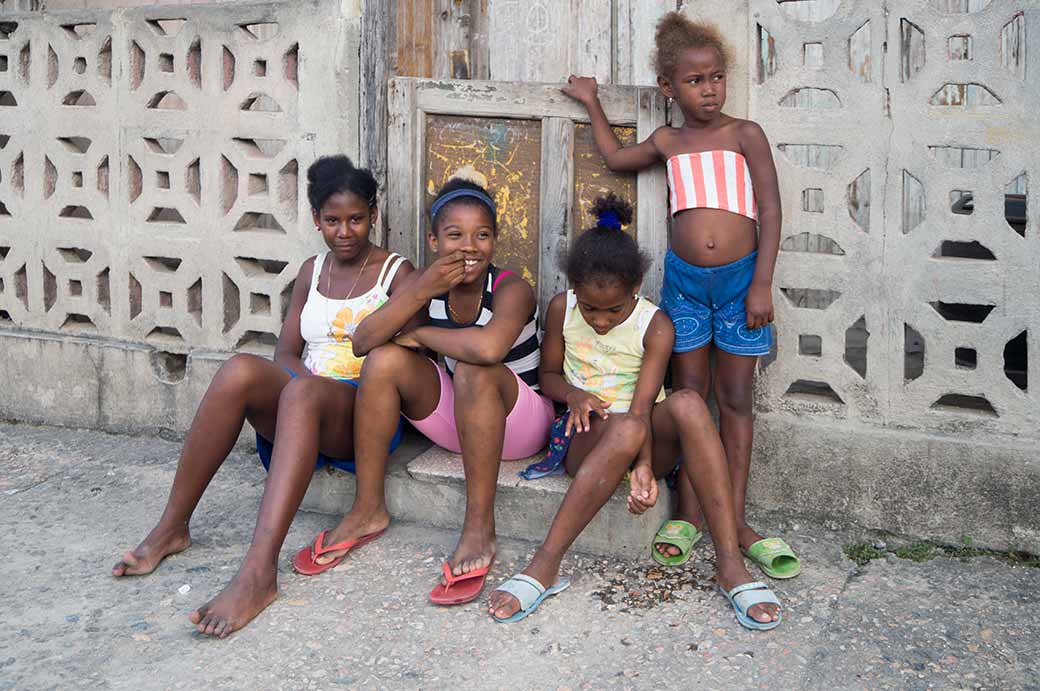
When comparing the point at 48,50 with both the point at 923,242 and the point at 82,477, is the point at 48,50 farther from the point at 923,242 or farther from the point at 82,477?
the point at 923,242

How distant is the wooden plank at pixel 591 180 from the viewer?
4.20 meters

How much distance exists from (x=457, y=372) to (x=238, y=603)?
3.12 ft

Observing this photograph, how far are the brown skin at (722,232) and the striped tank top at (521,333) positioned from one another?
0.50 meters

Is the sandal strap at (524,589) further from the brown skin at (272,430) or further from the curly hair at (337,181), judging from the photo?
the curly hair at (337,181)

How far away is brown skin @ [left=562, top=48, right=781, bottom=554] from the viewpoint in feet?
12.2

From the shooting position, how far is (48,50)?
5051 mm

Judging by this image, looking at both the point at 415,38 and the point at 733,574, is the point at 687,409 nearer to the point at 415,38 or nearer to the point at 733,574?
the point at 733,574

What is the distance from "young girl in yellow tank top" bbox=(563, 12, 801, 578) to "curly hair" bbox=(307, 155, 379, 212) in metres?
1.03

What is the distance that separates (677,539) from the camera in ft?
12.2

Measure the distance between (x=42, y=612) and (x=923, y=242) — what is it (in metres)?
2.96

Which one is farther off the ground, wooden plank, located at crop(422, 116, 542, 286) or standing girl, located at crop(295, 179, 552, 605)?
wooden plank, located at crop(422, 116, 542, 286)

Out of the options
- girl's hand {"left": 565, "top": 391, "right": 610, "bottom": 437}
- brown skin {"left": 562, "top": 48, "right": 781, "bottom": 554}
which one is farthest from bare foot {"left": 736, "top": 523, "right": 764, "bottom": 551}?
girl's hand {"left": 565, "top": 391, "right": 610, "bottom": 437}

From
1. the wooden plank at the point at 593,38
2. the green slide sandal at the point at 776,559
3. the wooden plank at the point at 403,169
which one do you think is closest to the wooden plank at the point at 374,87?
the wooden plank at the point at 403,169

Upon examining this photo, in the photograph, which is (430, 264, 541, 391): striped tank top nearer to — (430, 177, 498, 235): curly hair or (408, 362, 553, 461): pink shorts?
(408, 362, 553, 461): pink shorts
